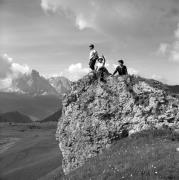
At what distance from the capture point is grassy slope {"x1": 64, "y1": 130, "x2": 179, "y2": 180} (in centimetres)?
1798

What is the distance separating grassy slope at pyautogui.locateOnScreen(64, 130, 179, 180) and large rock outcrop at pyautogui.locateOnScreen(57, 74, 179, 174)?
7.73ft

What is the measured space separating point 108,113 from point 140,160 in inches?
427

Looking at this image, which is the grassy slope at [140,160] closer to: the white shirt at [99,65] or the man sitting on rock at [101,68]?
the man sitting on rock at [101,68]

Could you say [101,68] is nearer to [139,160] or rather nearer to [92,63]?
[92,63]

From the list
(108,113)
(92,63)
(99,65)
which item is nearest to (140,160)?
(108,113)

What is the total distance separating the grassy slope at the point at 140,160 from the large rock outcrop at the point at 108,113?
7.73 ft

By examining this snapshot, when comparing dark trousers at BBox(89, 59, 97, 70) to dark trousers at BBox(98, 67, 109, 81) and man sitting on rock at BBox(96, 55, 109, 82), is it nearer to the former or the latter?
man sitting on rock at BBox(96, 55, 109, 82)

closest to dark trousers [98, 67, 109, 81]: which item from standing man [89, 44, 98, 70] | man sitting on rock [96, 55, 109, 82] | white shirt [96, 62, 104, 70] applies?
man sitting on rock [96, 55, 109, 82]

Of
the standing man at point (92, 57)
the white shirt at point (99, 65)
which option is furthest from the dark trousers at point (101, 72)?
the standing man at point (92, 57)

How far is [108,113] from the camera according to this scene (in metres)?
30.6

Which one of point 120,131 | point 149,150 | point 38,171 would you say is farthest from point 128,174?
point 38,171

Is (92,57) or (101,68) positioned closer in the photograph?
(101,68)

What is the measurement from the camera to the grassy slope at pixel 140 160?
18.0 m

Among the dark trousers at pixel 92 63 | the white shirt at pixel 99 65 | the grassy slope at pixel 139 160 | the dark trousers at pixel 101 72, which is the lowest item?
the grassy slope at pixel 139 160
